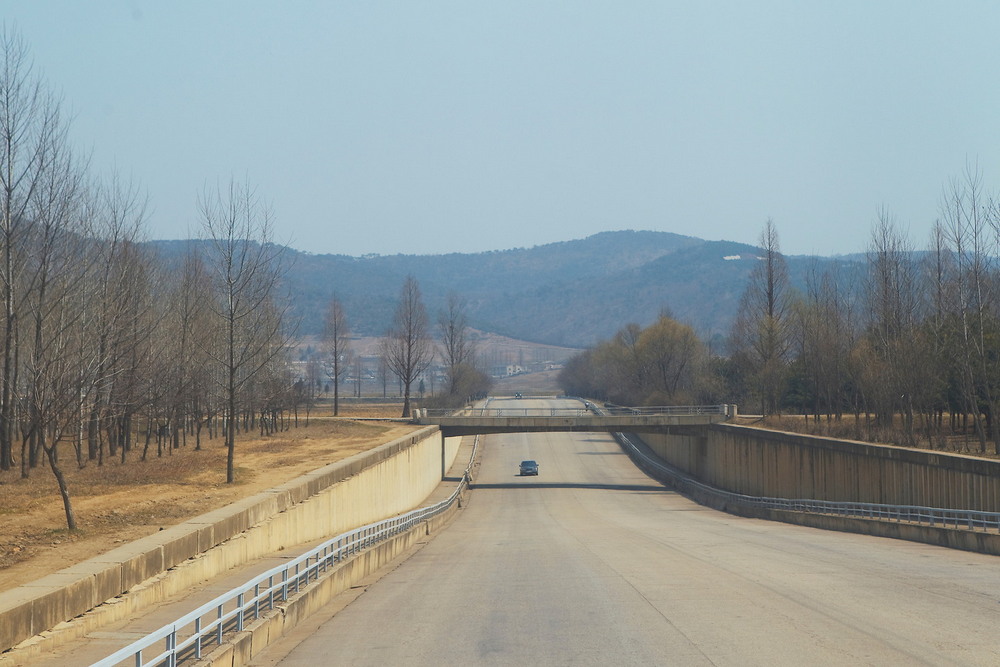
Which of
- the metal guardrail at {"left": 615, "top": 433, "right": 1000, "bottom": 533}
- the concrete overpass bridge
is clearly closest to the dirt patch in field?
the metal guardrail at {"left": 615, "top": 433, "right": 1000, "bottom": 533}

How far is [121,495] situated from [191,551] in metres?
10.9

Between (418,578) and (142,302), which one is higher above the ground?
(142,302)

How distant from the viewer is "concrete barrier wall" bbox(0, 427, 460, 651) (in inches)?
463

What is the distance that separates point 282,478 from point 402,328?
68.5 m

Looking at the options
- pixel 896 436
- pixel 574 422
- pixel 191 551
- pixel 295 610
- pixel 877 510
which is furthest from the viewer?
pixel 574 422

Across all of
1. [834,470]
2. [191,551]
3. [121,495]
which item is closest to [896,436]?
[834,470]

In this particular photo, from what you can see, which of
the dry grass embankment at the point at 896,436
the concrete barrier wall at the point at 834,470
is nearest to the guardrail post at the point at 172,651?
the concrete barrier wall at the point at 834,470

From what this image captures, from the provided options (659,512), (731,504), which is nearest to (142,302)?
(659,512)

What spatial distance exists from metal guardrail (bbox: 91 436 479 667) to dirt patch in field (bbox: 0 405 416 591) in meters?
3.53

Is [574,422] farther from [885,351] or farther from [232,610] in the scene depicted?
[232,610]

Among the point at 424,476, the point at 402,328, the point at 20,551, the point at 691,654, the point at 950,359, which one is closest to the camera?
the point at 691,654

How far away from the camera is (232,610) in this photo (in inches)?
514

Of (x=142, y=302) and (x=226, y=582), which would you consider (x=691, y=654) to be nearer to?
(x=226, y=582)

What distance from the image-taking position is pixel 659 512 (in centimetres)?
5141
